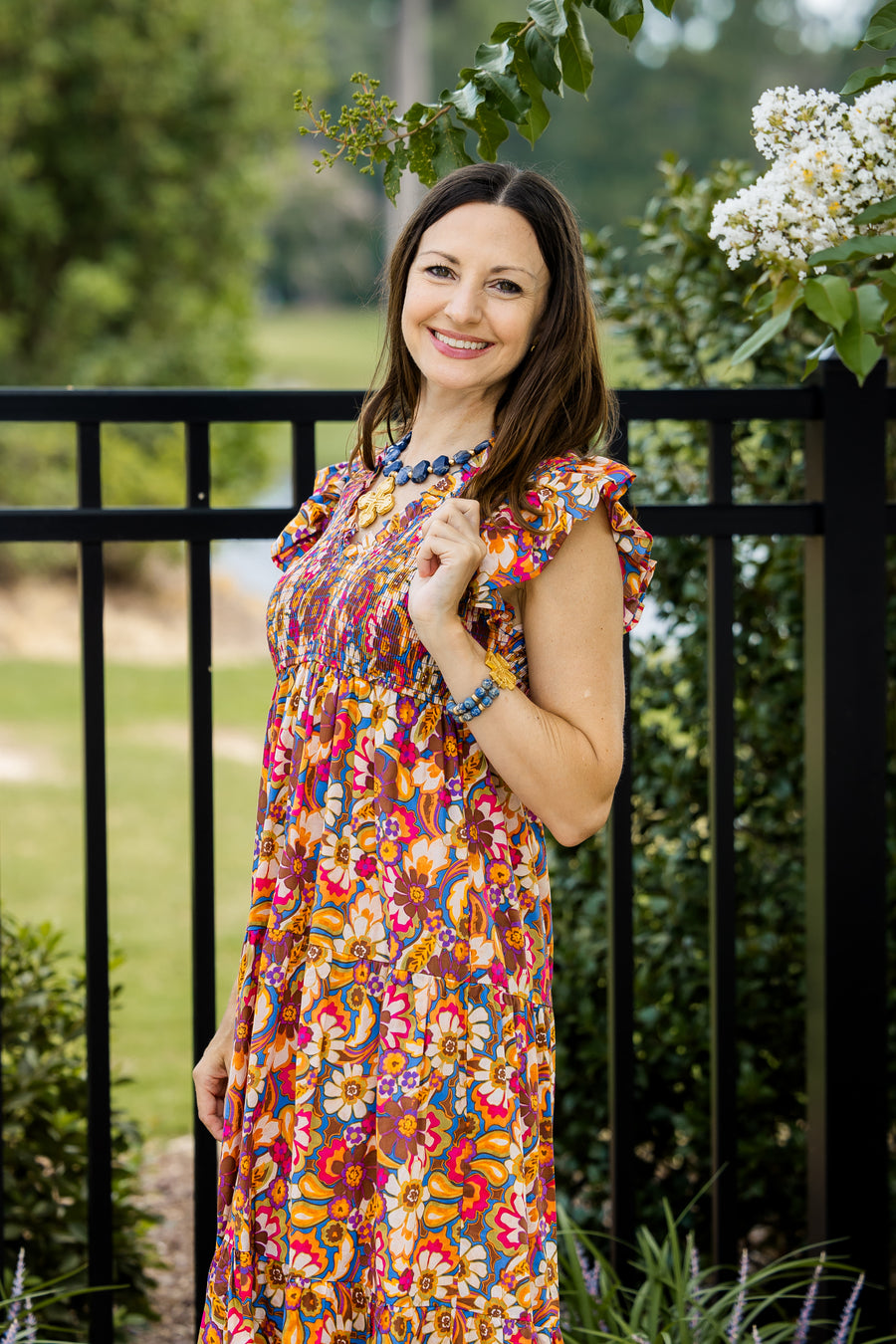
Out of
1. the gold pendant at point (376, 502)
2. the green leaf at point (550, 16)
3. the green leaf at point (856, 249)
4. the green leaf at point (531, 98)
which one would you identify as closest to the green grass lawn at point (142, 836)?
the gold pendant at point (376, 502)

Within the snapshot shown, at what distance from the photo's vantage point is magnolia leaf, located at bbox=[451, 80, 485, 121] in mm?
1631

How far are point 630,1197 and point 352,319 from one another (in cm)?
1710

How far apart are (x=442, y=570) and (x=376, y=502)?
24 cm

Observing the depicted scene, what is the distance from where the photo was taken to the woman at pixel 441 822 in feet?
4.52

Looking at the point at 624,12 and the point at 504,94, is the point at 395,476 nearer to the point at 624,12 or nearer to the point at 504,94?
the point at 504,94

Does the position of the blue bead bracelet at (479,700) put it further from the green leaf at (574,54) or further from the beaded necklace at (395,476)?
the green leaf at (574,54)

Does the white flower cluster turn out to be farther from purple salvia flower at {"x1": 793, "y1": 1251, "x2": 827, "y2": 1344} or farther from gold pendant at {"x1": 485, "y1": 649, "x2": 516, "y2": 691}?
purple salvia flower at {"x1": 793, "y1": 1251, "x2": 827, "y2": 1344}

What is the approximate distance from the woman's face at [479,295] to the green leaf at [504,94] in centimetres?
23

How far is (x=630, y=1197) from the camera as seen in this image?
204cm

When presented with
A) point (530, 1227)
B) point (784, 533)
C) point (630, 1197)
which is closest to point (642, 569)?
point (784, 533)

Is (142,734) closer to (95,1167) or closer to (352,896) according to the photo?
(95,1167)

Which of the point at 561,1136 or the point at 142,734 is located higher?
the point at 142,734

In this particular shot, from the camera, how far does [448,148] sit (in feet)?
5.64

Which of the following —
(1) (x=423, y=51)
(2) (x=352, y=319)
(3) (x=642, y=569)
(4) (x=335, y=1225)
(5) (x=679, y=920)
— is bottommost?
(4) (x=335, y=1225)
